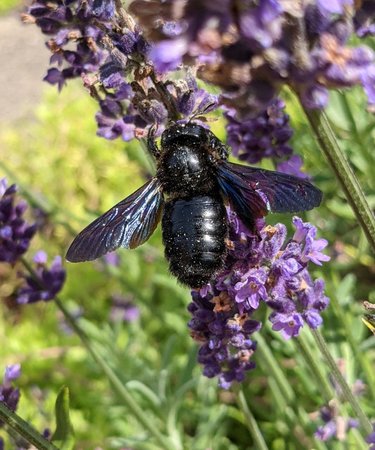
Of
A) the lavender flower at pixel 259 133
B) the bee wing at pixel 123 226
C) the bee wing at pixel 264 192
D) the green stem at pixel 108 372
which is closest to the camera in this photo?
the bee wing at pixel 264 192

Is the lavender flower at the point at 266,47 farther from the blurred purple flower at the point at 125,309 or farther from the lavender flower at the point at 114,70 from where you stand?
the blurred purple flower at the point at 125,309

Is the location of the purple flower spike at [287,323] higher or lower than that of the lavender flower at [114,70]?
lower

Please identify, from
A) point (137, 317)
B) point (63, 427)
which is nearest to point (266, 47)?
point (63, 427)

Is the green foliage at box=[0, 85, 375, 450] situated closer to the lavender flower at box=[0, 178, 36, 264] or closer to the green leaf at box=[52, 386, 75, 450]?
the green leaf at box=[52, 386, 75, 450]

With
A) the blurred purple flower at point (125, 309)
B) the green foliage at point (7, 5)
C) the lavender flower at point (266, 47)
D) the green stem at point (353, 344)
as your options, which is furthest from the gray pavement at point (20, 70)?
the lavender flower at point (266, 47)

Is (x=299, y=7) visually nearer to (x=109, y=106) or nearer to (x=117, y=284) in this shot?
(x=109, y=106)

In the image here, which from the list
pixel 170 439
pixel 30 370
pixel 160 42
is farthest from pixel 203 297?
pixel 30 370

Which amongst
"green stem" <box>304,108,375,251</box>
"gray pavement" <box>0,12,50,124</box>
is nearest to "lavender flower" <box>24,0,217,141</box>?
"green stem" <box>304,108,375,251</box>
